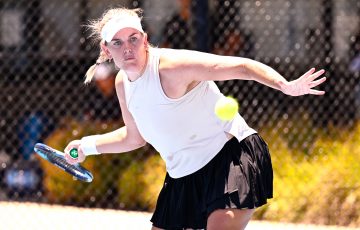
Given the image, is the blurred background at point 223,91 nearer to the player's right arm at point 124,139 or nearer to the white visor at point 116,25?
the player's right arm at point 124,139

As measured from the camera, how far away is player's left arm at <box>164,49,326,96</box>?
3686mm

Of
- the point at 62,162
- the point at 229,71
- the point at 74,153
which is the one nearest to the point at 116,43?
the point at 229,71

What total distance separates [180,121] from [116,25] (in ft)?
1.81

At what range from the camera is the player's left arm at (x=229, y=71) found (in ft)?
12.1

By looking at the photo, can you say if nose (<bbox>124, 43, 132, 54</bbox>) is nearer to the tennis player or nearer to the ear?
the tennis player

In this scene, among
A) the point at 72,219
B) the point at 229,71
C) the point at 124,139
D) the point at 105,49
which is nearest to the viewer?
the point at 229,71

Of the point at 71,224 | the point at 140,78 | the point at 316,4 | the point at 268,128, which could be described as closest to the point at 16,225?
the point at 71,224

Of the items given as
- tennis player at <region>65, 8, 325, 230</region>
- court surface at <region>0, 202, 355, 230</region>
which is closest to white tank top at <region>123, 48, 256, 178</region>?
tennis player at <region>65, 8, 325, 230</region>

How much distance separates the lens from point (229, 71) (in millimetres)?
3852

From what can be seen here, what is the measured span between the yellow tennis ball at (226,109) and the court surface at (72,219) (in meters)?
2.75

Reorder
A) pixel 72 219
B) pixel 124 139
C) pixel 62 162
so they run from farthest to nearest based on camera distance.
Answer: pixel 72 219
pixel 62 162
pixel 124 139

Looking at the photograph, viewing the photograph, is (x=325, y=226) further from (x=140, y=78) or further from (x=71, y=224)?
(x=140, y=78)

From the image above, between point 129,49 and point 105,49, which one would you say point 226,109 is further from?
point 105,49

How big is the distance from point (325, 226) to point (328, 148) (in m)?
0.76
